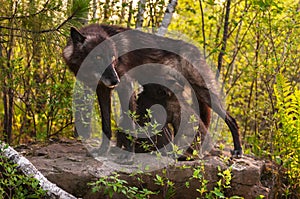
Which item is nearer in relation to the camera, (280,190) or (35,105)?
(280,190)

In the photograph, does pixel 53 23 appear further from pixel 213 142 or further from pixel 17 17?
pixel 213 142

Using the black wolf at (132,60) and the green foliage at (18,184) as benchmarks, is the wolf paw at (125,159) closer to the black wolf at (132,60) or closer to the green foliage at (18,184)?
the black wolf at (132,60)

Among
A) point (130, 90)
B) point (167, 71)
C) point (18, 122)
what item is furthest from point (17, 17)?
point (18, 122)

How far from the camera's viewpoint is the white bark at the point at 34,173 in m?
4.49

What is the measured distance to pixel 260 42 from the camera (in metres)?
8.48

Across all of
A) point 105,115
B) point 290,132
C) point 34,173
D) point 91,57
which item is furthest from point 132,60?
point 290,132

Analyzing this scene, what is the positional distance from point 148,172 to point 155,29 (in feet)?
9.84

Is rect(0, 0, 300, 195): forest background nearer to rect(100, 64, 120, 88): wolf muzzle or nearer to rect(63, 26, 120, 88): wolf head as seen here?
rect(63, 26, 120, 88): wolf head

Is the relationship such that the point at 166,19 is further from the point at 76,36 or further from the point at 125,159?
the point at 125,159

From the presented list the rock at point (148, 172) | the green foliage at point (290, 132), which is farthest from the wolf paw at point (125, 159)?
the green foliage at point (290, 132)

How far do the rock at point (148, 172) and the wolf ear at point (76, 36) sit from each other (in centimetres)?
152

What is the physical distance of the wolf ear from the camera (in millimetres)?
5492

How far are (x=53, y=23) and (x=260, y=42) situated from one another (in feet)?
14.3

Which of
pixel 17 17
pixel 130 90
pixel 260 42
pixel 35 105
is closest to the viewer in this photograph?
pixel 17 17
